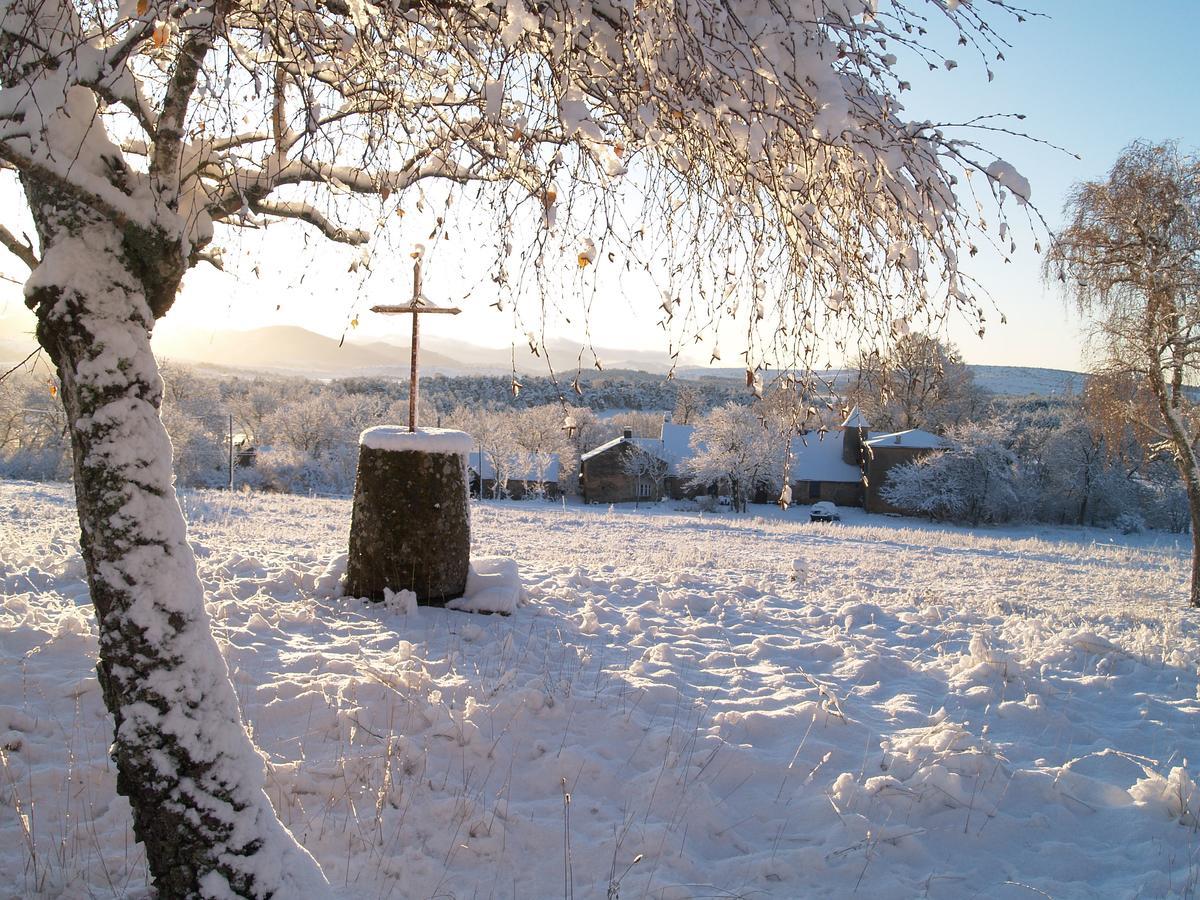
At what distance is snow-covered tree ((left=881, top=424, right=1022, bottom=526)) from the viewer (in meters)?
39.6

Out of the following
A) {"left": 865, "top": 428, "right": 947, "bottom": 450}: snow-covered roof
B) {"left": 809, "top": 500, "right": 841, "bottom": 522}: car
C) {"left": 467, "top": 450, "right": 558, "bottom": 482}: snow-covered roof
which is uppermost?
{"left": 865, "top": 428, "right": 947, "bottom": 450}: snow-covered roof

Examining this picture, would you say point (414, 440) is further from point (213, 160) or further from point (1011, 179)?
Result: point (1011, 179)

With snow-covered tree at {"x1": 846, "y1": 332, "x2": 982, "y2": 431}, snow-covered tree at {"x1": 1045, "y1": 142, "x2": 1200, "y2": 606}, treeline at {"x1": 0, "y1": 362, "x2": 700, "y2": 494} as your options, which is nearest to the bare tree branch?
snow-covered tree at {"x1": 846, "y1": 332, "x2": 982, "y2": 431}

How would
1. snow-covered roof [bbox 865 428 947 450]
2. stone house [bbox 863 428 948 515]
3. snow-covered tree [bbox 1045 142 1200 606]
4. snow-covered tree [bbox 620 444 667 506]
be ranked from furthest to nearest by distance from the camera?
snow-covered tree [bbox 620 444 667 506], stone house [bbox 863 428 948 515], snow-covered roof [bbox 865 428 947 450], snow-covered tree [bbox 1045 142 1200 606]

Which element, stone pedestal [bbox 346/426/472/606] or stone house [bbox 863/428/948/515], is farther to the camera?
stone house [bbox 863/428/948/515]

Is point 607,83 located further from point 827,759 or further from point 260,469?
point 260,469

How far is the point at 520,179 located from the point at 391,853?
291 centimetres

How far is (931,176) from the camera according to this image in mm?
2934

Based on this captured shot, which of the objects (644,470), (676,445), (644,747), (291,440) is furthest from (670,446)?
(644,747)

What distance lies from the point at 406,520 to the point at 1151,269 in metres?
11.6

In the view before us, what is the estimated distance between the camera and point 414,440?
6258 millimetres

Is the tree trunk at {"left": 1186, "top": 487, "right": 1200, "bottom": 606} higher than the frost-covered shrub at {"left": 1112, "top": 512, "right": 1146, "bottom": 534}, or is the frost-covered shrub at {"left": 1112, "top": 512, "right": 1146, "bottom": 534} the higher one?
the tree trunk at {"left": 1186, "top": 487, "right": 1200, "bottom": 606}

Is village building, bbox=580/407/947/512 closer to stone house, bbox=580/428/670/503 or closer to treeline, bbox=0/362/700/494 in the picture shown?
stone house, bbox=580/428/670/503

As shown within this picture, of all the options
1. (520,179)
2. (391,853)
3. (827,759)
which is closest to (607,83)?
(520,179)
